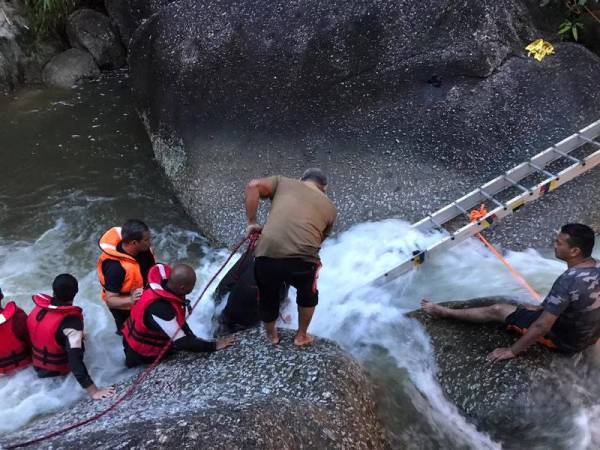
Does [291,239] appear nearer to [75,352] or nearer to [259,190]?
[259,190]

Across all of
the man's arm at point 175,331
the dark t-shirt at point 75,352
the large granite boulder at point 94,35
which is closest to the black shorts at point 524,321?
the man's arm at point 175,331

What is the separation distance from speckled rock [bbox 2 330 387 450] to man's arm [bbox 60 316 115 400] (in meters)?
0.11

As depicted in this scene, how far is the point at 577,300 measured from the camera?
338 centimetres

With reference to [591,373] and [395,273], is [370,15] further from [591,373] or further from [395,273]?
[591,373]

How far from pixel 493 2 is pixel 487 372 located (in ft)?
13.3

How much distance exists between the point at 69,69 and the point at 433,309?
25.8ft

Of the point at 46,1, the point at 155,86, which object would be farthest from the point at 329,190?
the point at 46,1

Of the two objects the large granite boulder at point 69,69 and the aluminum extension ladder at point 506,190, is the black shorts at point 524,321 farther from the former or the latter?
the large granite boulder at point 69,69

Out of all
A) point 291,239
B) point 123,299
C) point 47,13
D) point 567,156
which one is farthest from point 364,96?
point 47,13

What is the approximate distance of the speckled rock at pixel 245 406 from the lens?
270 centimetres

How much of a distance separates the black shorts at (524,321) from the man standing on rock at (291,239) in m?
1.48

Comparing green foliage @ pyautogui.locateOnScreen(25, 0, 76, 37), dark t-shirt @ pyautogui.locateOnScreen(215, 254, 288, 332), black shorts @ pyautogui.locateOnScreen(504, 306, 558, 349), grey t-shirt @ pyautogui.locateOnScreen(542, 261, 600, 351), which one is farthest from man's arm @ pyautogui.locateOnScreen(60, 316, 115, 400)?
green foliage @ pyautogui.locateOnScreen(25, 0, 76, 37)

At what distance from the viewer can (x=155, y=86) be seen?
6242mm

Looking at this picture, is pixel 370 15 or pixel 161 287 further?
pixel 370 15
